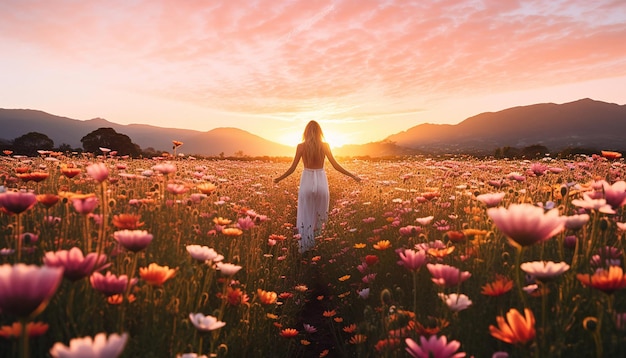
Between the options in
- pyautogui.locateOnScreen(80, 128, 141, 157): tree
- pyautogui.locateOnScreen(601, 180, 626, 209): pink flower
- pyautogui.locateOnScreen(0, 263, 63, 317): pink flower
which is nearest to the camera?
pyautogui.locateOnScreen(0, 263, 63, 317): pink flower

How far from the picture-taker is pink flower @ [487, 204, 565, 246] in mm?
1444

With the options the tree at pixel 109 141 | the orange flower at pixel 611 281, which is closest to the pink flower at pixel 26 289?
the orange flower at pixel 611 281

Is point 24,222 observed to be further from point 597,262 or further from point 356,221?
point 356,221

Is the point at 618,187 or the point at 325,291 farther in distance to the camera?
the point at 325,291

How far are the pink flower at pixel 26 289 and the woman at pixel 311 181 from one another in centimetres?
646

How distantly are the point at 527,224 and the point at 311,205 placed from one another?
6.22m

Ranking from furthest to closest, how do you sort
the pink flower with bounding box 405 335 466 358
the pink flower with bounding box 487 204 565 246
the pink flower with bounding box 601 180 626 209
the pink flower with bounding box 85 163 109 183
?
the pink flower with bounding box 85 163 109 183, the pink flower with bounding box 601 180 626 209, the pink flower with bounding box 487 204 565 246, the pink flower with bounding box 405 335 466 358

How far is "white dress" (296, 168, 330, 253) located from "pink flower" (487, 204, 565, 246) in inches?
233

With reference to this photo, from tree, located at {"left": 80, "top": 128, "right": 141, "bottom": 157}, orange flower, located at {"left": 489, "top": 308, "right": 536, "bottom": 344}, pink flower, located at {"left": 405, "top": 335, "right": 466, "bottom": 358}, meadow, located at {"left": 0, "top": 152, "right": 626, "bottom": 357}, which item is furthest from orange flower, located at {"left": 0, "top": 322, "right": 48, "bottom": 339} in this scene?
tree, located at {"left": 80, "top": 128, "right": 141, "bottom": 157}

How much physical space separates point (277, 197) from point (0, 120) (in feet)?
750

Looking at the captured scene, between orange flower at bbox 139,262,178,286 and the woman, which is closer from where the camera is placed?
orange flower at bbox 139,262,178,286

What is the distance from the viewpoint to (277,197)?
31.4 ft

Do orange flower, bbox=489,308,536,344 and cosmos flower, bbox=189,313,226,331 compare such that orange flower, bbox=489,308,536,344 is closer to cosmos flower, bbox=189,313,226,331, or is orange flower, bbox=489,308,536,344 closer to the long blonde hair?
cosmos flower, bbox=189,313,226,331

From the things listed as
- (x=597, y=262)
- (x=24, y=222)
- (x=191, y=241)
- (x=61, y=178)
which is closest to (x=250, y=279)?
(x=191, y=241)
